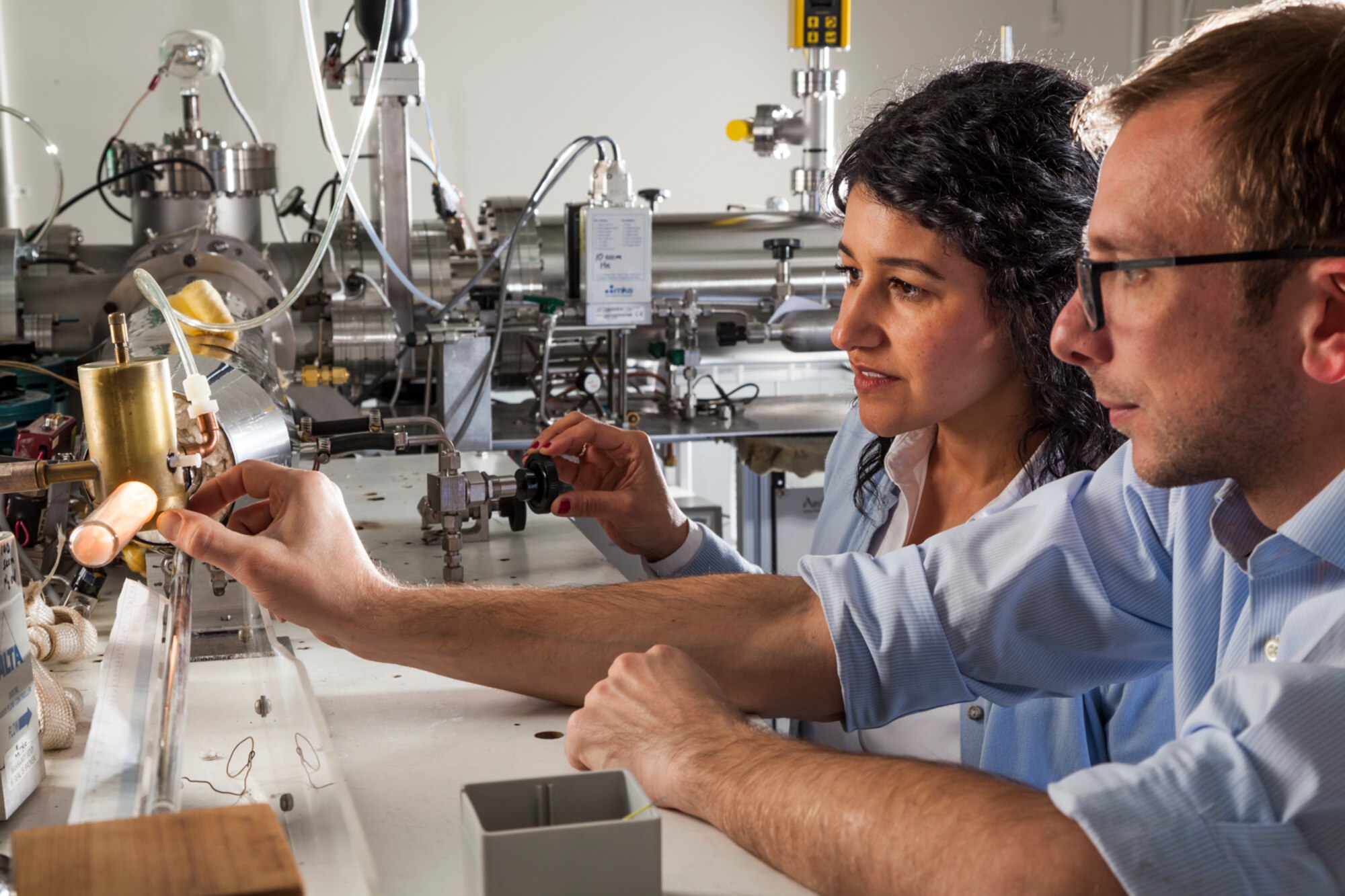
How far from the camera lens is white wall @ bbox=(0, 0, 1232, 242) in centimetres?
334

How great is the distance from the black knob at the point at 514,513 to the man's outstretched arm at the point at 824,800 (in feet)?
1.96

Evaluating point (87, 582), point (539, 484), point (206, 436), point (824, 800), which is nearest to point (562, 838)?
point (824, 800)

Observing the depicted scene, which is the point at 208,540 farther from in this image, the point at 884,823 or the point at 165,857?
the point at 884,823

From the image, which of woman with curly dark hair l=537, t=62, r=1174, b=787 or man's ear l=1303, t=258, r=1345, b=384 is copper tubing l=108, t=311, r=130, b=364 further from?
man's ear l=1303, t=258, r=1345, b=384

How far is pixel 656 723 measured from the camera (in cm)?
90

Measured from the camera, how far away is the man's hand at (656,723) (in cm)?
87

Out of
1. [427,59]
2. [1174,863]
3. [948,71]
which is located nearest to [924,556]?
[1174,863]

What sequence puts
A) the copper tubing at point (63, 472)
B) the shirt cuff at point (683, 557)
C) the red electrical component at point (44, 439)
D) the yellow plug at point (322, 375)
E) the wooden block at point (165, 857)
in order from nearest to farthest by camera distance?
the wooden block at point (165, 857) < the copper tubing at point (63, 472) < the red electrical component at point (44, 439) < the shirt cuff at point (683, 557) < the yellow plug at point (322, 375)

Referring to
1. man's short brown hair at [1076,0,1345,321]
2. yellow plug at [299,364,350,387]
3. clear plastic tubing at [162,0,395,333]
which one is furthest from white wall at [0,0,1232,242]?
man's short brown hair at [1076,0,1345,321]

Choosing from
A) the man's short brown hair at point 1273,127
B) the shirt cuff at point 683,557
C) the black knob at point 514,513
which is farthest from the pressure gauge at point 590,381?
the man's short brown hair at point 1273,127

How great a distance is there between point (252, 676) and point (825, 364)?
2.49 meters

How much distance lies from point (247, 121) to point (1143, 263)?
2734 millimetres

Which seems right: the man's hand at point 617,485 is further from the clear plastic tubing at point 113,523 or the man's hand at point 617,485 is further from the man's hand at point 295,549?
the clear plastic tubing at point 113,523

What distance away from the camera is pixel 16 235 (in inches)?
86.0
